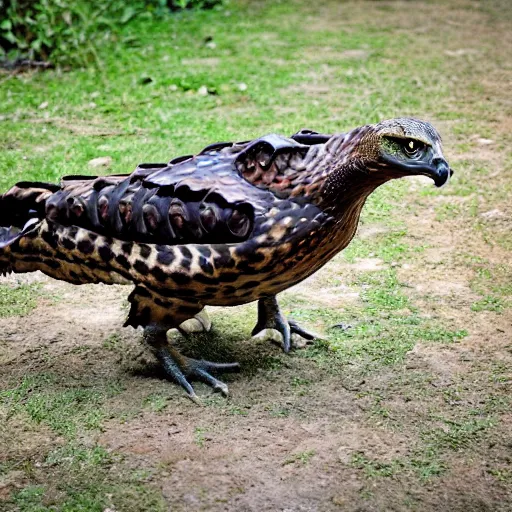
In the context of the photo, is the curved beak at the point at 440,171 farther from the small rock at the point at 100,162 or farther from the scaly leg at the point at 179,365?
the small rock at the point at 100,162

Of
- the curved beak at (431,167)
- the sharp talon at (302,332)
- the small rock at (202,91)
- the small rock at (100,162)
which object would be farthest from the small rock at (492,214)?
the small rock at (202,91)

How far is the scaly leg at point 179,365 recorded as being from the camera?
3.64m

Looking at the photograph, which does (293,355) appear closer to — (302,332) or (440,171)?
(302,332)

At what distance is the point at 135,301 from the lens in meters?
3.58

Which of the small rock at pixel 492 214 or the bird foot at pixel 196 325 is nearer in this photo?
the bird foot at pixel 196 325

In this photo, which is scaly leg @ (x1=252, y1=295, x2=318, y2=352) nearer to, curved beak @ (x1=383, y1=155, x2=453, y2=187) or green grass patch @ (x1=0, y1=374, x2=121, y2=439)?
green grass patch @ (x1=0, y1=374, x2=121, y2=439)

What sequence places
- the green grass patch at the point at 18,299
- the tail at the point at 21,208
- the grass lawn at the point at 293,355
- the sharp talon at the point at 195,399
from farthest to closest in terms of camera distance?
the green grass patch at the point at 18,299, the tail at the point at 21,208, the sharp talon at the point at 195,399, the grass lawn at the point at 293,355

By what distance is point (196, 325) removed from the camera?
13.5 feet

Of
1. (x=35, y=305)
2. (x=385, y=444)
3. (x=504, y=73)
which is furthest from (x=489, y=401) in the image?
(x=504, y=73)

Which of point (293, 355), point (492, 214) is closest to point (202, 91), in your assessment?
point (492, 214)

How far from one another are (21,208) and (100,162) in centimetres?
232

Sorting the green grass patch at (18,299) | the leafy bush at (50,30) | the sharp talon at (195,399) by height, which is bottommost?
the green grass patch at (18,299)

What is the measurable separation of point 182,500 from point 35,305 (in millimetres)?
1714

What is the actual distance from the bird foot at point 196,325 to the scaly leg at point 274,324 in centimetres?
22
